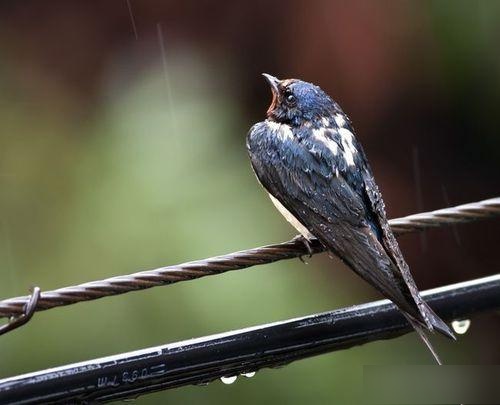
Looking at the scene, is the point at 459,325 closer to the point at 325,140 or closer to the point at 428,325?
the point at 428,325

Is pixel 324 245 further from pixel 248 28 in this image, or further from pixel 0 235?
pixel 248 28

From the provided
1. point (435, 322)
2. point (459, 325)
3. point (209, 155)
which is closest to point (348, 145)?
point (459, 325)

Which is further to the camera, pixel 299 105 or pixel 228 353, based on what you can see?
pixel 299 105

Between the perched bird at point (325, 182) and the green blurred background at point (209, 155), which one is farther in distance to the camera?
the green blurred background at point (209, 155)

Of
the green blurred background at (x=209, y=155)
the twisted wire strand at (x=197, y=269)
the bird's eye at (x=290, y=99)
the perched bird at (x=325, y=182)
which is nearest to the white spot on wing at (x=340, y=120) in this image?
the perched bird at (x=325, y=182)

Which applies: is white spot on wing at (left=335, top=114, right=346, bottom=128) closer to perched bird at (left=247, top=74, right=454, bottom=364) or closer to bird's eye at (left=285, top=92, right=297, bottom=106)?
perched bird at (left=247, top=74, right=454, bottom=364)

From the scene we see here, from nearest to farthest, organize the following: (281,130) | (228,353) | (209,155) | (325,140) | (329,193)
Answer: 1. (228,353)
2. (329,193)
3. (325,140)
4. (281,130)
5. (209,155)

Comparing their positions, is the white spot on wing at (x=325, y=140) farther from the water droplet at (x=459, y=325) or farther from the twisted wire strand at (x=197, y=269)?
the water droplet at (x=459, y=325)

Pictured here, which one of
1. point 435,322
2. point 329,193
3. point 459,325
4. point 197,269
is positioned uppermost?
point 197,269
